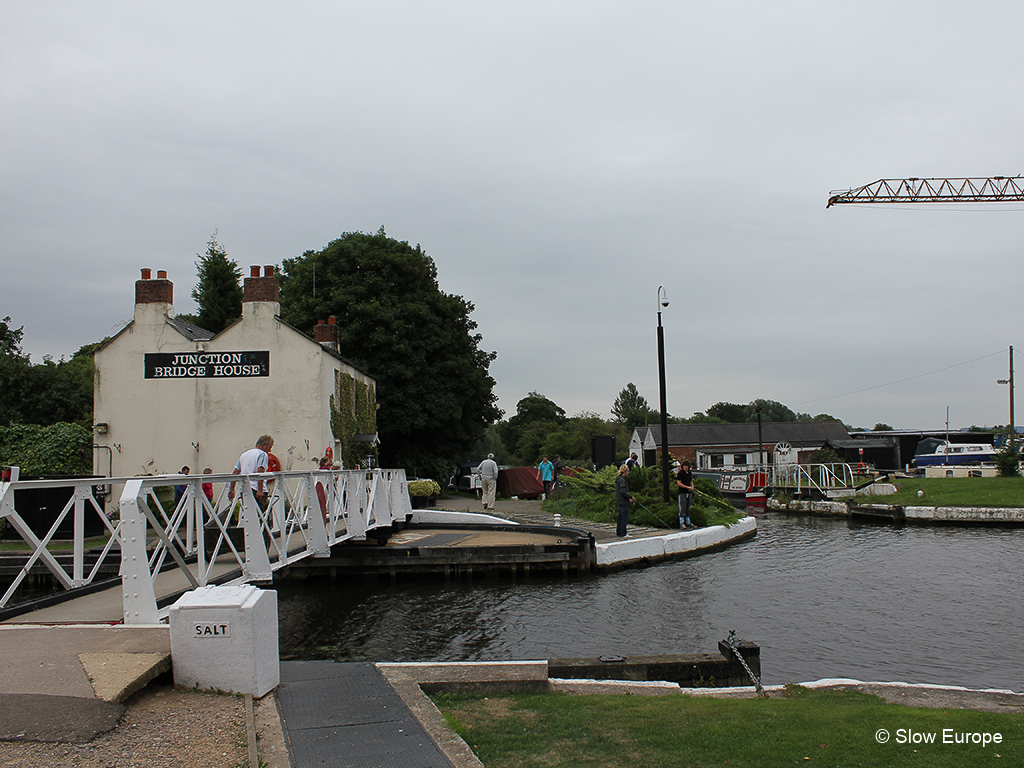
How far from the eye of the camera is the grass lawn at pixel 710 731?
459 cm

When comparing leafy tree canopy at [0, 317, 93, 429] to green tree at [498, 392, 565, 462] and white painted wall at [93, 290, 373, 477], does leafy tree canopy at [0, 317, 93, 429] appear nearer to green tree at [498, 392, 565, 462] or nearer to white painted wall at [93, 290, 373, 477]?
white painted wall at [93, 290, 373, 477]

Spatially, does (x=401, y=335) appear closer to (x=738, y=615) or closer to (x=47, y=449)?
(x=47, y=449)

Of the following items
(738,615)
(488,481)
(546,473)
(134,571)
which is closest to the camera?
(134,571)

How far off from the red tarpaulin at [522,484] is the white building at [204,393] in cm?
1297

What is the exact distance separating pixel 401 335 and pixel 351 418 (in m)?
10.0

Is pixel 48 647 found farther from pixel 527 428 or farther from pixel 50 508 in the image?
pixel 527 428

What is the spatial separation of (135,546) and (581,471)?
2332 centimetres

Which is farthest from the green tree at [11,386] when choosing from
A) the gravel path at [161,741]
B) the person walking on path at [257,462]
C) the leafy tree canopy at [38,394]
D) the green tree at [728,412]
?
the green tree at [728,412]

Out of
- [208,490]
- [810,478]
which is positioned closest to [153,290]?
[208,490]

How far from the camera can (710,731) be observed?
507cm

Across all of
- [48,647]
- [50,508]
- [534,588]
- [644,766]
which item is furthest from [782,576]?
[50,508]

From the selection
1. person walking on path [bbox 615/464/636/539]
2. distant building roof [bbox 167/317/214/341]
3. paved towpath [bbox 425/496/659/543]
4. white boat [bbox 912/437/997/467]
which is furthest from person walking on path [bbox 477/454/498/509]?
white boat [bbox 912/437/997/467]

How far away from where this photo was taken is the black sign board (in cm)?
2161

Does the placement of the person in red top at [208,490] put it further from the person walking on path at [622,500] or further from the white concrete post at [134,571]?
the person walking on path at [622,500]
